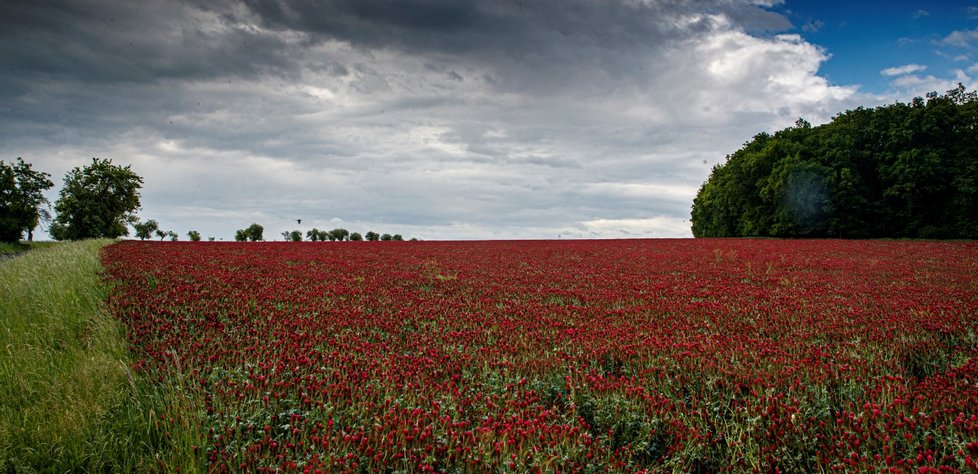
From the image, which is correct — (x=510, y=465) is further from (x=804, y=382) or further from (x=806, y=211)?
(x=806, y=211)

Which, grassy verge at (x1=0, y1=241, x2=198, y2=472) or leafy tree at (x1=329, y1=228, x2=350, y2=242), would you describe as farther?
leafy tree at (x1=329, y1=228, x2=350, y2=242)

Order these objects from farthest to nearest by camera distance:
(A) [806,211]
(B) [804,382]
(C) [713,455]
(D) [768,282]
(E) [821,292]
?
(A) [806,211] < (D) [768,282] < (E) [821,292] < (B) [804,382] < (C) [713,455]

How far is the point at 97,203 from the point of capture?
158 ft

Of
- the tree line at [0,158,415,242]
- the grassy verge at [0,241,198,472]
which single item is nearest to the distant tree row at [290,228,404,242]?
the tree line at [0,158,415,242]

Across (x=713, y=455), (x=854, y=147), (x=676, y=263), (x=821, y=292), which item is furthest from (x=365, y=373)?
(x=854, y=147)

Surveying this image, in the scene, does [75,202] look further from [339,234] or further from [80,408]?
[80,408]

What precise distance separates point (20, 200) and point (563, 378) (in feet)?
200

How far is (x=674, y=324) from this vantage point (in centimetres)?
717

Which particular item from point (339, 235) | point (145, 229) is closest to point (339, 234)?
point (339, 235)

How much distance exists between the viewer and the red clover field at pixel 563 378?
327cm

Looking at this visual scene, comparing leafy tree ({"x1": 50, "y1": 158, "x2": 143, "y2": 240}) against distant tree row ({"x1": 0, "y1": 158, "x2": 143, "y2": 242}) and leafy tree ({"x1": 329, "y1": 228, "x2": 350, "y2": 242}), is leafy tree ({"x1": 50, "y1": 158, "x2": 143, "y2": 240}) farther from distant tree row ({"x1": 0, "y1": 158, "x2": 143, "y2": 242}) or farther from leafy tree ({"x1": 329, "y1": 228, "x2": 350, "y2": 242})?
leafy tree ({"x1": 329, "y1": 228, "x2": 350, "y2": 242})

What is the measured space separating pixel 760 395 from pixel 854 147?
157 feet

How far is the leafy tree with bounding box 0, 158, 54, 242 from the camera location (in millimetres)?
42906

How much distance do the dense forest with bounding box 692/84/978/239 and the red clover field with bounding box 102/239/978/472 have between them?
116 ft
